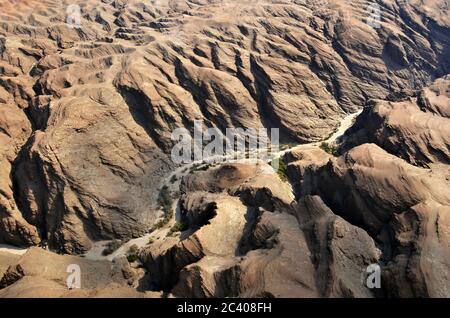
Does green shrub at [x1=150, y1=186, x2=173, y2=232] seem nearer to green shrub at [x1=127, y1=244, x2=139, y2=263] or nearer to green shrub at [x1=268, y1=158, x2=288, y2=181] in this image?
green shrub at [x1=127, y1=244, x2=139, y2=263]

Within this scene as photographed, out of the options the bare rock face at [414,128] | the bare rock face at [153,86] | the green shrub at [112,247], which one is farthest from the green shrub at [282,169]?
the green shrub at [112,247]

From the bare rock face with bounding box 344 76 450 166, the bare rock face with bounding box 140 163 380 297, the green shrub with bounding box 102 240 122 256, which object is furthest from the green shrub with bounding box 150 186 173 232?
the bare rock face with bounding box 344 76 450 166

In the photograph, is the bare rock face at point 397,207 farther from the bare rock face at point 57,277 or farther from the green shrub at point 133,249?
the green shrub at point 133,249

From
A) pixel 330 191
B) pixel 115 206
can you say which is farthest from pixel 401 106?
pixel 115 206

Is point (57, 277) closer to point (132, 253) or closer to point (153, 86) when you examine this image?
point (132, 253)

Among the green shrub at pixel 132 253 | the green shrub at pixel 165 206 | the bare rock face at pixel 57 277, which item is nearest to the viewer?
the bare rock face at pixel 57 277
